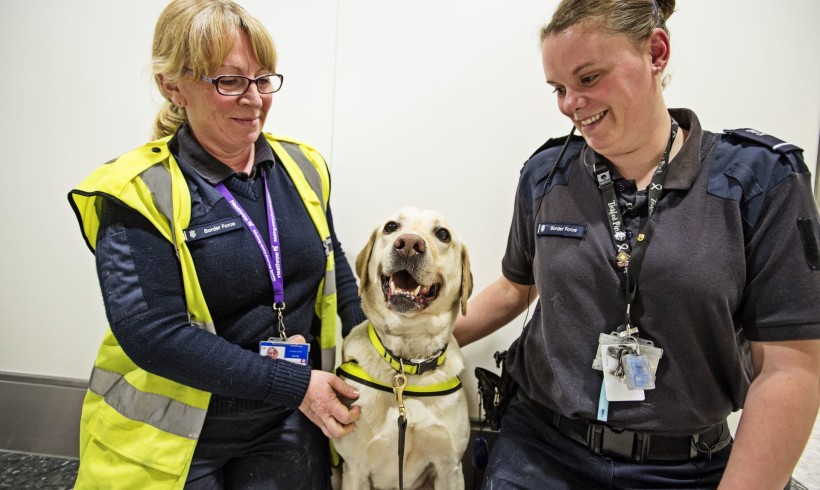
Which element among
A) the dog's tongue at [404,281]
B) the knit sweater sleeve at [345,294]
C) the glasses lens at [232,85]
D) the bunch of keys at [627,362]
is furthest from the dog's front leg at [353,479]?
the glasses lens at [232,85]

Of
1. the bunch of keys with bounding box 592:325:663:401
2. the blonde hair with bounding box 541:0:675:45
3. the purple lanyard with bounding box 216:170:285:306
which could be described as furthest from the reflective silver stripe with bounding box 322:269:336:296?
the blonde hair with bounding box 541:0:675:45

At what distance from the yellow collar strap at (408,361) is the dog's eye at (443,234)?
37 cm

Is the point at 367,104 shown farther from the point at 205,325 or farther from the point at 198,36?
the point at 205,325

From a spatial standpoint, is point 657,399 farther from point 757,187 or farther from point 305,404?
point 305,404

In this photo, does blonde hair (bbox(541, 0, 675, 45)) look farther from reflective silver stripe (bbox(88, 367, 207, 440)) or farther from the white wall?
reflective silver stripe (bbox(88, 367, 207, 440))

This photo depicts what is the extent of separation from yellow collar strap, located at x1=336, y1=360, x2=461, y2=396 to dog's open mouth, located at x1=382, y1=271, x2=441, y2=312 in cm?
28

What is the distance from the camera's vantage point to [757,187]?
1216 millimetres

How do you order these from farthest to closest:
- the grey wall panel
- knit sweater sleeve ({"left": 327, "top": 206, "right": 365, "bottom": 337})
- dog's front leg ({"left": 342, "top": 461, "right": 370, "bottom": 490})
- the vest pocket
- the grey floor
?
the grey wall panel, the grey floor, knit sweater sleeve ({"left": 327, "top": 206, "right": 365, "bottom": 337}), dog's front leg ({"left": 342, "top": 461, "right": 370, "bottom": 490}), the vest pocket

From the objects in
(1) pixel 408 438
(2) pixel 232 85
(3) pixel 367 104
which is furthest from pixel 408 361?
(3) pixel 367 104

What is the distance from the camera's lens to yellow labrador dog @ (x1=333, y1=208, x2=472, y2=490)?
1.56m

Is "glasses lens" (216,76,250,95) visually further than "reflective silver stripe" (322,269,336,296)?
No

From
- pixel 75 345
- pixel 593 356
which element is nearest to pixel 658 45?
pixel 593 356

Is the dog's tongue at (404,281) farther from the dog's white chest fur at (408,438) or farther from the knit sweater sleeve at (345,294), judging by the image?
the knit sweater sleeve at (345,294)

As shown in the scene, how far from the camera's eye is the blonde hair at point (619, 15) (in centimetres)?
121
